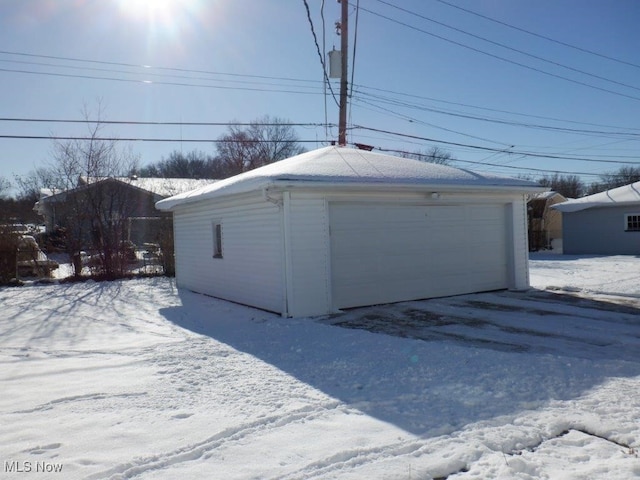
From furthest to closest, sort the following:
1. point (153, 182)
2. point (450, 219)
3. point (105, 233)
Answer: point (153, 182), point (105, 233), point (450, 219)

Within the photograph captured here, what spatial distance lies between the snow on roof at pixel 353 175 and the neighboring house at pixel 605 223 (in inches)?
567

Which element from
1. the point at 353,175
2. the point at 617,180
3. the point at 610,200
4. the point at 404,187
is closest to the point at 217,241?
the point at 353,175

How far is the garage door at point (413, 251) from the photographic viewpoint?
31.4 feet

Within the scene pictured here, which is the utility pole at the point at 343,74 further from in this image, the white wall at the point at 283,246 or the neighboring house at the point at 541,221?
the neighboring house at the point at 541,221

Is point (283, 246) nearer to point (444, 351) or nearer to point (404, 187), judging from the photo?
point (404, 187)

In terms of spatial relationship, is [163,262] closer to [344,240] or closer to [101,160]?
[101,160]

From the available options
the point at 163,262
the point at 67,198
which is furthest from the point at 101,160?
the point at 163,262

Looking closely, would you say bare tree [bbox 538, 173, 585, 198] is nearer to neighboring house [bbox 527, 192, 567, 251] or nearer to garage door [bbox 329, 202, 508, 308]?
neighboring house [bbox 527, 192, 567, 251]

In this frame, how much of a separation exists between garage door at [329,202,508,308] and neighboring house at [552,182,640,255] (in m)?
14.8

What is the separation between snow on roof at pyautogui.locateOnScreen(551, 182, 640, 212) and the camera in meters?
22.8

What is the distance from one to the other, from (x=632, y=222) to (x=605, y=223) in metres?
1.23

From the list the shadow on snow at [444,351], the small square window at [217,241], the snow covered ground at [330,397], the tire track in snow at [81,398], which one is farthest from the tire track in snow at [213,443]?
the small square window at [217,241]

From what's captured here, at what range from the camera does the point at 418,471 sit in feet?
10.6

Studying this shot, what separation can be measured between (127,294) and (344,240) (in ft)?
23.2
